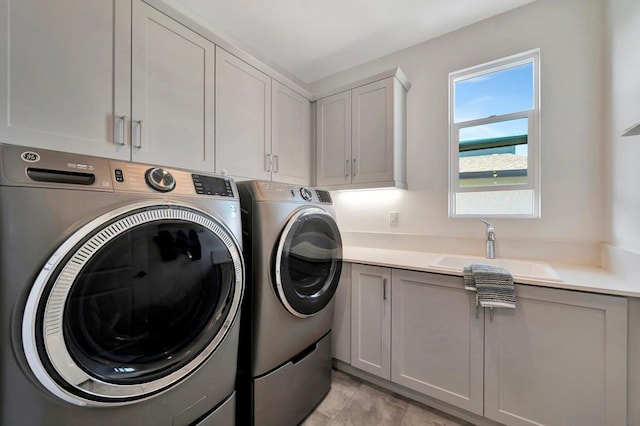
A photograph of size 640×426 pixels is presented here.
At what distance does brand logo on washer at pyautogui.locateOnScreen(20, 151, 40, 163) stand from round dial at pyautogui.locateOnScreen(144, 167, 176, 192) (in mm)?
236

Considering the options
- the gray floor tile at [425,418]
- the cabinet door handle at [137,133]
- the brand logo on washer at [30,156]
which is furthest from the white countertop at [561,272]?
the brand logo on washer at [30,156]

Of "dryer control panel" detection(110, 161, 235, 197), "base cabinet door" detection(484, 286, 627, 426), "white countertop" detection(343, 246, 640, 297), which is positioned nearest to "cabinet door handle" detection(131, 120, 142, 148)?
"dryer control panel" detection(110, 161, 235, 197)

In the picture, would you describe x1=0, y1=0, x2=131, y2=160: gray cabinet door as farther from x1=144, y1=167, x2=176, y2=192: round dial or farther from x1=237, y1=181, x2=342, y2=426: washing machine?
x1=237, y1=181, x2=342, y2=426: washing machine

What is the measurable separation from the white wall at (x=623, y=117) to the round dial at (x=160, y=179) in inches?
80.0

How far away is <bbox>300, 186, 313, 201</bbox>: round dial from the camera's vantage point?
4.58 ft

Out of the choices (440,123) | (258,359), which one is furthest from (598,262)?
(258,359)

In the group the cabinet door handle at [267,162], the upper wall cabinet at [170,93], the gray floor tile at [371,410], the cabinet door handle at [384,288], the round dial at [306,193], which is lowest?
the gray floor tile at [371,410]

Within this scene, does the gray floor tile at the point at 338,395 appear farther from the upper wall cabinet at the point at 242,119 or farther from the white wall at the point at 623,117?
the white wall at the point at 623,117

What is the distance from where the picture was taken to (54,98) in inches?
40.5

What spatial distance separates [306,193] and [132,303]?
90cm

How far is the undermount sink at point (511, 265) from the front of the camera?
1.32 metres

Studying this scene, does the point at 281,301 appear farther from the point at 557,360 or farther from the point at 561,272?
the point at 561,272

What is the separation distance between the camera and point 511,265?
1.63 meters

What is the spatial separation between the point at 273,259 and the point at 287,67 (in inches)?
84.2
